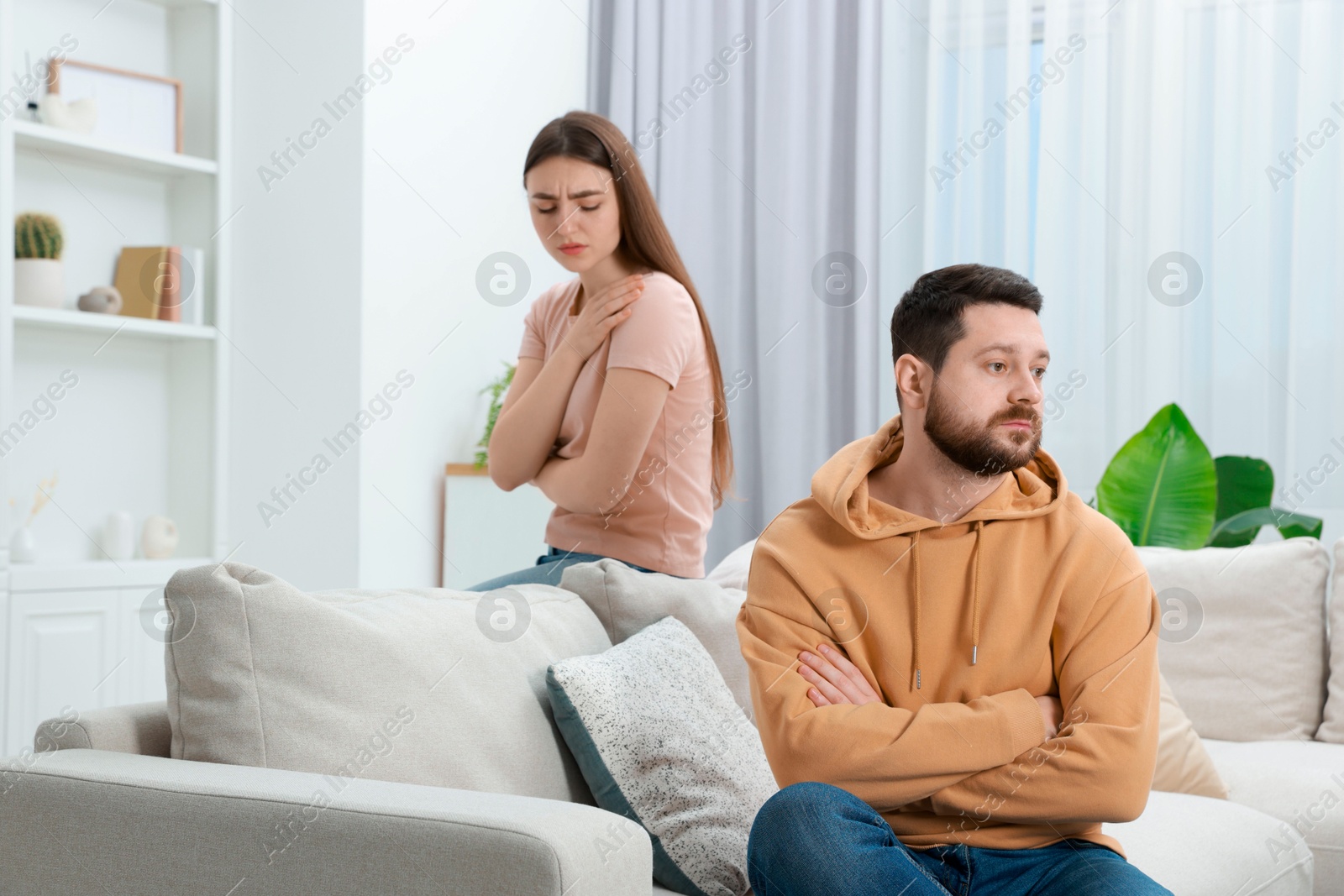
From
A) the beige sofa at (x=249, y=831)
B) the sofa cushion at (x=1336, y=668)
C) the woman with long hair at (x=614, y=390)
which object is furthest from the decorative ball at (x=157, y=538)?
the sofa cushion at (x=1336, y=668)

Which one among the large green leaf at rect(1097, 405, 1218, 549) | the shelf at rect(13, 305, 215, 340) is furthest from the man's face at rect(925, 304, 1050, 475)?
the shelf at rect(13, 305, 215, 340)

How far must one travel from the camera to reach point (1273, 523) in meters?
2.79

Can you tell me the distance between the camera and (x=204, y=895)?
1132mm

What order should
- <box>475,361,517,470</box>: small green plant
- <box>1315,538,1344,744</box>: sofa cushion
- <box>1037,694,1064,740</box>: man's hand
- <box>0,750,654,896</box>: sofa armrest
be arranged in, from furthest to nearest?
<box>475,361,517,470</box>: small green plant < <box>1315,538,1344,744</box>: sofa cushion < <box>1037,694,1064,740</box>: man's hand < <box>0,750,654,896</box>: sofa armrest

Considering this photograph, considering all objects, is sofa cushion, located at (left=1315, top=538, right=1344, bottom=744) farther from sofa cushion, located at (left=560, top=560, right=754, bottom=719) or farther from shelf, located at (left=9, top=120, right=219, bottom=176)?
shelf, located at (left=9, top=120, right=219, bottom=176)

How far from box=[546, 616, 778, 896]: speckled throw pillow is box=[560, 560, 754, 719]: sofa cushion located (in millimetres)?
183

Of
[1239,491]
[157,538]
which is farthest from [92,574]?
[1239,491]

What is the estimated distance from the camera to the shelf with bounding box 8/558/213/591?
2.89 m

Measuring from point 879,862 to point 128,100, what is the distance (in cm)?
300

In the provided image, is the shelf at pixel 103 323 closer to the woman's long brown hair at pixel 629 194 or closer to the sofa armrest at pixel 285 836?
the woman's long brown hair at pixel 629 194

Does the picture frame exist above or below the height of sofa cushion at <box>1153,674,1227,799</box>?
above

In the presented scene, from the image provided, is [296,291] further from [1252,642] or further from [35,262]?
[1252,642]

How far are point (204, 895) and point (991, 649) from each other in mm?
866

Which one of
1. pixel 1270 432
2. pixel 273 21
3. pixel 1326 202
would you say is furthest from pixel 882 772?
pixel 273 21
